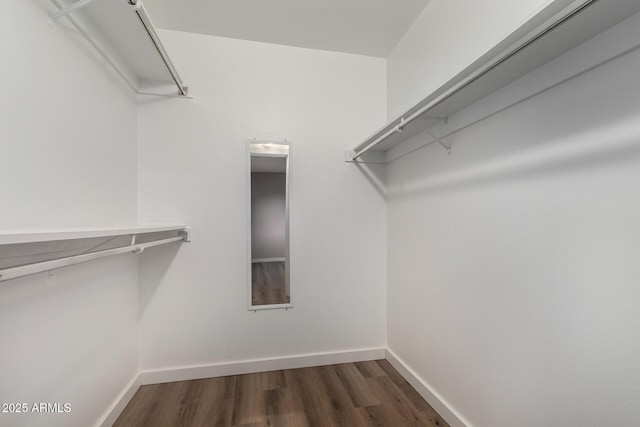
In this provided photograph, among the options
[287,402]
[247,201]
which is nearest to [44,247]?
[247,201]

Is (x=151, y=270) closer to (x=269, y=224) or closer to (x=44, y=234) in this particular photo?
(x=269, y=224)

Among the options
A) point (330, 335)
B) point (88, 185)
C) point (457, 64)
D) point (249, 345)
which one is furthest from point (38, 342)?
point (457, 64)

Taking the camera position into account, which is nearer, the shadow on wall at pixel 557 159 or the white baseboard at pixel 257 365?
the shadow on wall at pixel 557 159

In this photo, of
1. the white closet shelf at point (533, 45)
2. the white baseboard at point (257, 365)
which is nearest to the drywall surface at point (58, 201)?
the white baseboard at point (257, 365)

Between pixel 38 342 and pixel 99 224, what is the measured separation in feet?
1.85

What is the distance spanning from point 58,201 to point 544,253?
6.42 feet

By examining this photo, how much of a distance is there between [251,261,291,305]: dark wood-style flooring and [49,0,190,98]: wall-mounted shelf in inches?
55.7

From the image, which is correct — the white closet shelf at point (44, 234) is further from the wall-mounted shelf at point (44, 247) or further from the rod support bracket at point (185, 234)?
the rod support bracket at point (185, 234)

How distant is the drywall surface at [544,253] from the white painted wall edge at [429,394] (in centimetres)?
3

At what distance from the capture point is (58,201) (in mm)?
1040

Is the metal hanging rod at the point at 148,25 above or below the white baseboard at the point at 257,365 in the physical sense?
above

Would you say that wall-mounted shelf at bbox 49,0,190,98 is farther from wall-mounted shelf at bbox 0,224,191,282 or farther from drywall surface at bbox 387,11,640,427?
drywall surface at bbox 387,11,640,427

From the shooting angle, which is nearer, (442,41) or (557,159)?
(557,159)

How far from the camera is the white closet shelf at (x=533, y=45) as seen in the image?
0.66 m
